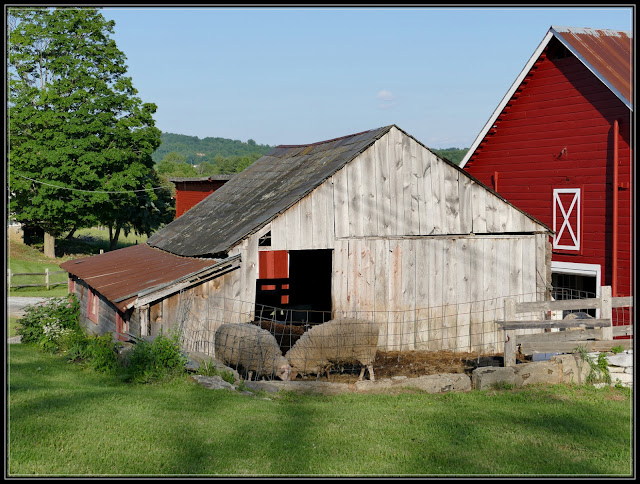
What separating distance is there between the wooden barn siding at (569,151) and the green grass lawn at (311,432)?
7.53 meters

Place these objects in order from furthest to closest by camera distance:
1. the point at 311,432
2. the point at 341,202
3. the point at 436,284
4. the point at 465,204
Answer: the point at 465,204 → the point at 436,284 → the point at 341,202 → the point at 311,432

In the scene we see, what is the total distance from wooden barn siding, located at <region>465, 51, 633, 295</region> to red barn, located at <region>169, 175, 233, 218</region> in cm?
1549

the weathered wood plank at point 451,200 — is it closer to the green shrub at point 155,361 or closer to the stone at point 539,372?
the stone at point 539,372

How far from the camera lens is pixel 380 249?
16609 millimetres

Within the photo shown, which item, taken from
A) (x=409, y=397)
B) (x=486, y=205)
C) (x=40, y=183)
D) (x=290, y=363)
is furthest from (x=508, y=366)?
(x=40, y=183)

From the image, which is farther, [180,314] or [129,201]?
[129,201]

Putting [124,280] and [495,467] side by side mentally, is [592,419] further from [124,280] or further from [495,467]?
[124,280]

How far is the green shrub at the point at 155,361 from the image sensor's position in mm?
12562

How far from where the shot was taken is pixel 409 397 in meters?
12.1

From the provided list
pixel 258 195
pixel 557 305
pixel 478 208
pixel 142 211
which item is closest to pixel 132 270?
pixel 258 195

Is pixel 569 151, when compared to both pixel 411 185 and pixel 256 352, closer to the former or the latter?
pixel 411 185

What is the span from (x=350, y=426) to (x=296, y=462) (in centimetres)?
171

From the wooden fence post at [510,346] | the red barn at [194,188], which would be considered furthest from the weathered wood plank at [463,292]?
the red barn at [194,188]

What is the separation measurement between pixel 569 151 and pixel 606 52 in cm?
309
